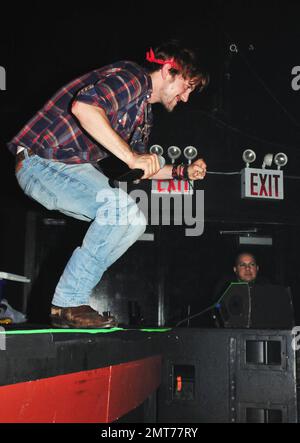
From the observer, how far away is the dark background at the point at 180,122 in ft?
16.5

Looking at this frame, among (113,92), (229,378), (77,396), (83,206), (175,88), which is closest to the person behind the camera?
(77,396)

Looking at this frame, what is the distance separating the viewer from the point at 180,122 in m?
5.98

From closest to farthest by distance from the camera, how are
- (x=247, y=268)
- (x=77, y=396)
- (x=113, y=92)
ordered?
(x=77, y=396) → (x=113, y=92) → (x=247, y=268)

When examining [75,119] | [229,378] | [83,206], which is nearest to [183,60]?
[75,119]

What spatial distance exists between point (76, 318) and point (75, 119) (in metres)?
0.90

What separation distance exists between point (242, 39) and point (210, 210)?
2207 mm

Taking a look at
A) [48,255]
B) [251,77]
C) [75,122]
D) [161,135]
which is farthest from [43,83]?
[75,122]

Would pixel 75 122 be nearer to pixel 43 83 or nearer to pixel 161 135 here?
pixel 43 83

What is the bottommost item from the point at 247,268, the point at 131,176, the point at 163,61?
the point at 247,268

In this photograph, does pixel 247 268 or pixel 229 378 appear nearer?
pixel 229 378

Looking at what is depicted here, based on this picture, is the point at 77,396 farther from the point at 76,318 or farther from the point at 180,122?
the point at 180,122

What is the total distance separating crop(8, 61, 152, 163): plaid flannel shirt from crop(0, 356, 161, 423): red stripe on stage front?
965 mm

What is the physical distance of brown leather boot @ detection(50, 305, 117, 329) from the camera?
2.00 metres
